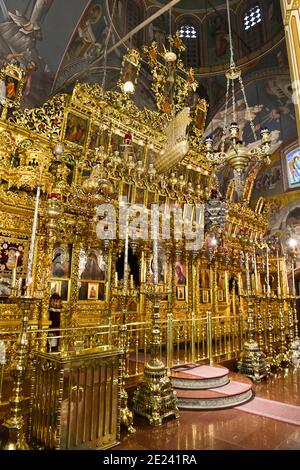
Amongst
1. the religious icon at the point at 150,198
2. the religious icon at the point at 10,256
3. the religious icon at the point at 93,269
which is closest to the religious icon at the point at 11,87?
the religious icon at the point at 10,256

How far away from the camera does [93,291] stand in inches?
306

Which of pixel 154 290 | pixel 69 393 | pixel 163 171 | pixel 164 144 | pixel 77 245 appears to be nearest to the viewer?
pixel 69 393

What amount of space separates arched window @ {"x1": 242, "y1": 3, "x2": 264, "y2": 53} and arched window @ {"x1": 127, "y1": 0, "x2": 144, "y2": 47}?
4552mm

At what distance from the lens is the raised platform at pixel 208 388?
15.0ft

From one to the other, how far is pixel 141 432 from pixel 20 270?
14.0 feet

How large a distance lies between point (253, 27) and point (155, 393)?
1369 centimetres

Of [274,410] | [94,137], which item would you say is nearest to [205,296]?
[274,410]

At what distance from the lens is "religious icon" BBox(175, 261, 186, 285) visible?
10273 mm

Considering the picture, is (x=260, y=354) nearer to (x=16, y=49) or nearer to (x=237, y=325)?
(x=237, y=325)

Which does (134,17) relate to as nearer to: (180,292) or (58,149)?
(58,149)

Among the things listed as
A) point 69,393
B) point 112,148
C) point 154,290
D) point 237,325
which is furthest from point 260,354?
point 112,148

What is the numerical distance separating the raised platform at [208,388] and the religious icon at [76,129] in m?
6.21

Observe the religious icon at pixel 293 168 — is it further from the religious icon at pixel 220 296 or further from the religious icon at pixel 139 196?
the religious icon at pixel 139 196

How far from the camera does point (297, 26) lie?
362cm
